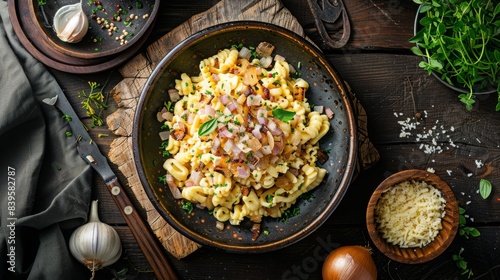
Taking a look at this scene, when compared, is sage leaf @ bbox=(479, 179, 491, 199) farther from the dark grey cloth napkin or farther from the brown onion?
the dark grey cloth napkin

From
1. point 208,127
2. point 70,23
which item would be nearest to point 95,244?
point 208,127

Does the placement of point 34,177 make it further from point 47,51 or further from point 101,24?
point 101,24

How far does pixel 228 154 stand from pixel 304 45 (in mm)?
793

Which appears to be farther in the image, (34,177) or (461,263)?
(461,263)

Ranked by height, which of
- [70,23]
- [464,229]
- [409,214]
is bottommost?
[464,229]

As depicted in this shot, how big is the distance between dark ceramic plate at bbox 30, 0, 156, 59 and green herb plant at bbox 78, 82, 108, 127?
9.8 inches

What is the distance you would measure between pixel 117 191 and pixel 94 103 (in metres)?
0.60

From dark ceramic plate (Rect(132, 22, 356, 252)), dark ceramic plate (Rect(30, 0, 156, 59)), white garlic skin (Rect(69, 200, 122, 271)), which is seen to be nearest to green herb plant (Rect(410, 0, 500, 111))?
dark ceramic plate (Rect(132, 22, 356, 252))

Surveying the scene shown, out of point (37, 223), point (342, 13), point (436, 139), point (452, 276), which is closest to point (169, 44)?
point (342, 13)

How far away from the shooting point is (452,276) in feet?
12.4

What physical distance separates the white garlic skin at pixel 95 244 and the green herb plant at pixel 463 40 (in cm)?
224

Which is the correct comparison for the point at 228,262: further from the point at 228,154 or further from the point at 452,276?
the point at 452,276

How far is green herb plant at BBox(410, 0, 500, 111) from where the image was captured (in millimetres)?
3350

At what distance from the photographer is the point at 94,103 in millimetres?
3744
